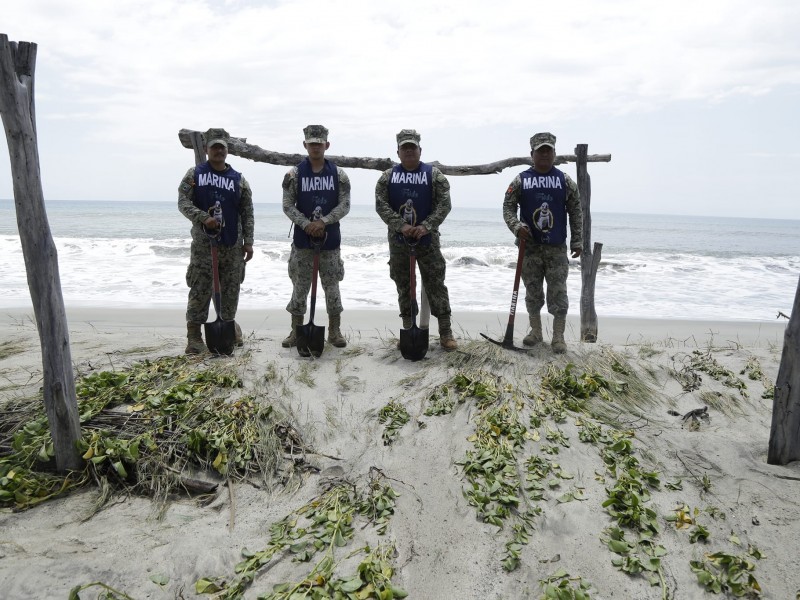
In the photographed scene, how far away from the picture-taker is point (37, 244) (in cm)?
303

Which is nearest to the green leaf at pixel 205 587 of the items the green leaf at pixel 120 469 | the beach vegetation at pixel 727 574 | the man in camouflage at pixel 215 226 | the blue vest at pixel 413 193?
the green leaf at pixel 120 469

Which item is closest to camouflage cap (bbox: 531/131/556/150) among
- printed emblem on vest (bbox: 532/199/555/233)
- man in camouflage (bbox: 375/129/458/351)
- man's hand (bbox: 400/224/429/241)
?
printed emblem on vest (bbox: 532/199/555/233)

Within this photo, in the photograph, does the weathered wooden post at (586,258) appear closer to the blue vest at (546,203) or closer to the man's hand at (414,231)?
the blue vest at (546,203)

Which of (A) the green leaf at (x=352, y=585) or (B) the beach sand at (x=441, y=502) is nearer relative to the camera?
(A) the green leaf at (x=352, y=585)

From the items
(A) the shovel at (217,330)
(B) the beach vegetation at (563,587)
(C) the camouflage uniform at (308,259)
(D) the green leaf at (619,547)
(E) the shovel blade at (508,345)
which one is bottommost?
(B) the beach vegetation at (563,587)

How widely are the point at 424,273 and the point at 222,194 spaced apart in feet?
6.23

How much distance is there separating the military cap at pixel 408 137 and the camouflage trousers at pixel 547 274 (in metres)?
1.39

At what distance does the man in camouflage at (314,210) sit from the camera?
5160 mm

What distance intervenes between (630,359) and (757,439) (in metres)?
1.43

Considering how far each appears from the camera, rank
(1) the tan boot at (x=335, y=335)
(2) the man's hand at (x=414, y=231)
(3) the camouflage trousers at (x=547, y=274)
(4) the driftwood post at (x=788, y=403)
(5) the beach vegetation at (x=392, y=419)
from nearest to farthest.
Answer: (4) the driftwood post at (x=788, y=403) → (5) the beach vegetation at (x=392, y=419) → (2) the man's hand at (x=414, y=231) → (3) the camouflage trousers at (x=547, y=274) → (1) the tan boot at (x=335, y=335)

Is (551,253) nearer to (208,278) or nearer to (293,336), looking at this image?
(293,336)

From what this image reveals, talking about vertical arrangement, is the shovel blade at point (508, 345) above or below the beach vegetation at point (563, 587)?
above

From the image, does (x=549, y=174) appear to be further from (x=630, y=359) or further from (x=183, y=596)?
(x=183, y=596)

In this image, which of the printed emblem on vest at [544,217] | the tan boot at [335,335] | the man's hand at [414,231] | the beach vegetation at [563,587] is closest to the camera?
the beach vegetation at [563,587]
